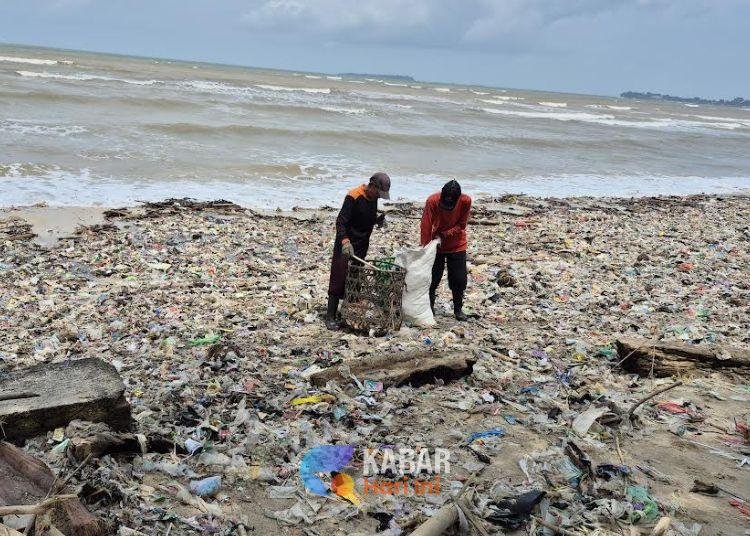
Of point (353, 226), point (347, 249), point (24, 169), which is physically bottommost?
point (24, 169)

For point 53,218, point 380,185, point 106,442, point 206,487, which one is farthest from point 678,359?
point 53,218

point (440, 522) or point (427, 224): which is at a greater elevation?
point (427, 224)

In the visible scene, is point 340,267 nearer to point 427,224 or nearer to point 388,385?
point 427,224

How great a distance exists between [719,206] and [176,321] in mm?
13702

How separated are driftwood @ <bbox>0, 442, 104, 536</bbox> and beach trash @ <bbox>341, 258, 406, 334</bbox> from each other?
3319mm

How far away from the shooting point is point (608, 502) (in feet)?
10.8

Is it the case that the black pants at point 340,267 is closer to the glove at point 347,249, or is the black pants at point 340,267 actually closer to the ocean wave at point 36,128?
the glove at point 347,249

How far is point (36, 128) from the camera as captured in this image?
18.1m

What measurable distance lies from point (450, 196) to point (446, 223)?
298mm

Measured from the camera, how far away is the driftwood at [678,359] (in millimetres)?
5258

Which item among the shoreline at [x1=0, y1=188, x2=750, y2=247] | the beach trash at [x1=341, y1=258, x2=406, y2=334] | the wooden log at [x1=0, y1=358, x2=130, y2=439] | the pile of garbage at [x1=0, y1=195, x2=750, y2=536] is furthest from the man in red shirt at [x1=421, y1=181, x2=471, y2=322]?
the shoreline at [x1=0, y1=188, x2=750, y2=247]

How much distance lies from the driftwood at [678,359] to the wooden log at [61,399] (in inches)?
158

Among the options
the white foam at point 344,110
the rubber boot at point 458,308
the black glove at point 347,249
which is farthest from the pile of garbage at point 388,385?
the white foam at point 344,110

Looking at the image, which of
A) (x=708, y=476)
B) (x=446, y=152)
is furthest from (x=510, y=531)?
(x=446, y=152)
